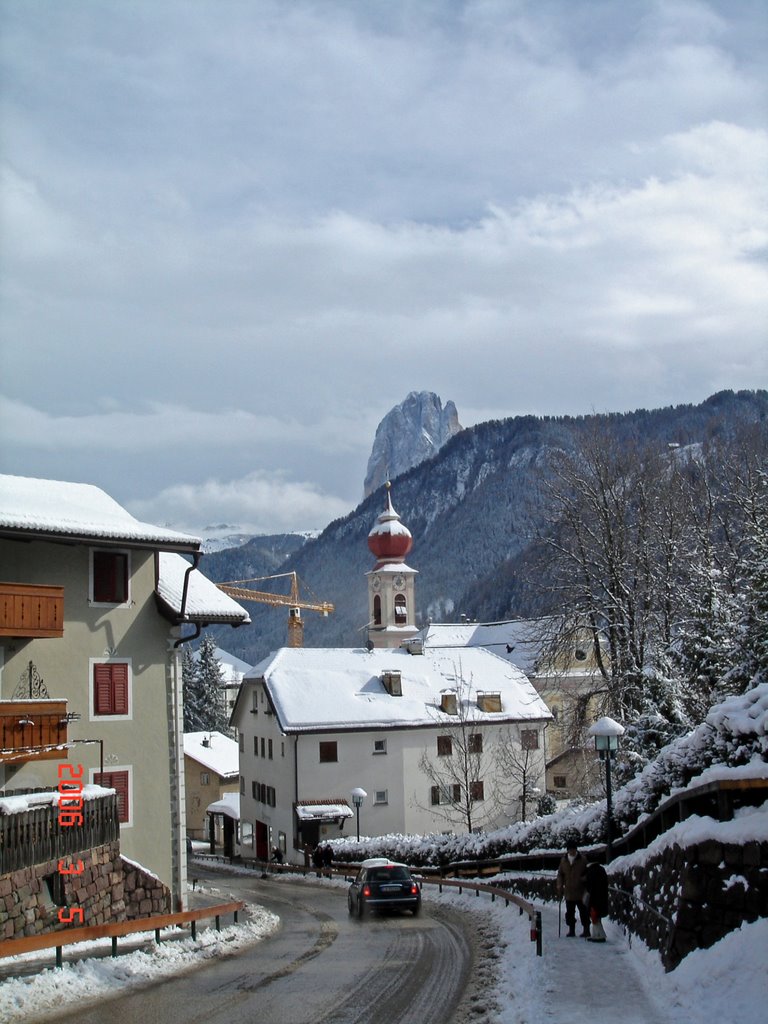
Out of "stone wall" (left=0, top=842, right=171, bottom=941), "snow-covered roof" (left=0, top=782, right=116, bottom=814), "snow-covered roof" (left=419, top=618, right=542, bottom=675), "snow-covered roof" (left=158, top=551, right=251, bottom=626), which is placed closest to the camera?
"stone wall" (left=0, top=842, right=171, bottom=941)

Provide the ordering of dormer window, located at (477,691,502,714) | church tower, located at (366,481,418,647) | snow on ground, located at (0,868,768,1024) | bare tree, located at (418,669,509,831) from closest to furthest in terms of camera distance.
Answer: snow on ground, located at (0,868,768,1024), bare tree, located at (418,669,509,831), dormer window, located at (477,691,502,714), church tower, located at (366,481,418,647)

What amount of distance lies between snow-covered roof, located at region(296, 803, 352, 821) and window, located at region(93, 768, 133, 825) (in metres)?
24.3

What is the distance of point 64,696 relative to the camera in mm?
24297

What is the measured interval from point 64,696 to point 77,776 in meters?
1.98

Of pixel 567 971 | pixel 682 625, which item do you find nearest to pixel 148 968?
pixel 567 971

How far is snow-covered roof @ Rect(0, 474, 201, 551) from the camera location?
76.1 feet

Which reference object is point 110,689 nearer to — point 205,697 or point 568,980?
point 568,980

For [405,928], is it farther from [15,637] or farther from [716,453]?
[716,453]

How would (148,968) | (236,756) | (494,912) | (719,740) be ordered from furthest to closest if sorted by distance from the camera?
(236,756), (494,912), (148,968), (719,740)

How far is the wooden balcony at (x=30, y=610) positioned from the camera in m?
21.5

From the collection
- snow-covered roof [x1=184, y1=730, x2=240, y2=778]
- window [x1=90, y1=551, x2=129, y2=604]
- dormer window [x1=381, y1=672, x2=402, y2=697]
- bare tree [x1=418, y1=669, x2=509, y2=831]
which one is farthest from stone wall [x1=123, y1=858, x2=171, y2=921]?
snow-covered roof [x1=184, y1=730, x2=240, y2=778]

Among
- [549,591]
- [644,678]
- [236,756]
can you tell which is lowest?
[236,756]

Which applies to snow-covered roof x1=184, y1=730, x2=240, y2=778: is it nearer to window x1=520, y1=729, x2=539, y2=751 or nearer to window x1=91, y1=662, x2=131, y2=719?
window x1=520, y1=729, x2=539, y2=751

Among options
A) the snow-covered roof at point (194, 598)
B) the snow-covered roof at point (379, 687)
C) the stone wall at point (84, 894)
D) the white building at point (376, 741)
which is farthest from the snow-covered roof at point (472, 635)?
the stone wall at point (84, 894)
